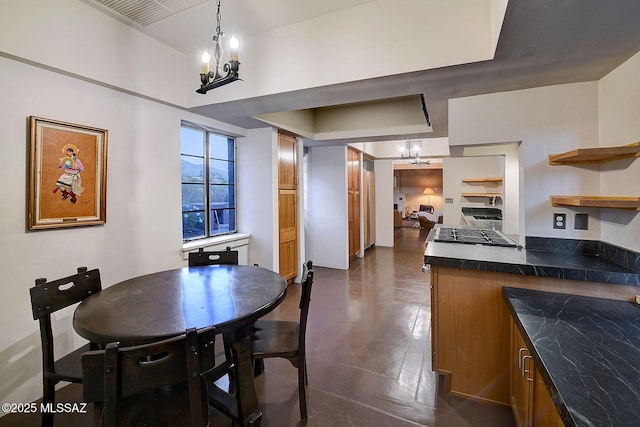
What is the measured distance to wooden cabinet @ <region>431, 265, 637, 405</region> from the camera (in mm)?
1811

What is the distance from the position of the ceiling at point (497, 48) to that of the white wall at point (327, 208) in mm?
2448

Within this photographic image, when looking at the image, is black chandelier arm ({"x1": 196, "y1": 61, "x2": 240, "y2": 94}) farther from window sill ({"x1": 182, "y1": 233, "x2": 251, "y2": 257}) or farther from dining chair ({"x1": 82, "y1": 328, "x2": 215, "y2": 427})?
window sill ({"x1": 182, "y1": 233, "x2": 251, "y2": 257})

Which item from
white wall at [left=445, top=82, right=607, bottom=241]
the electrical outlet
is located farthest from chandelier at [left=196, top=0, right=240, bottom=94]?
the electrical outlet

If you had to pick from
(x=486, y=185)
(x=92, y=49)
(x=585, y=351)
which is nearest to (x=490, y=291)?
(x=585, y=351)

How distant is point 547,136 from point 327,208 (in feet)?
12.3

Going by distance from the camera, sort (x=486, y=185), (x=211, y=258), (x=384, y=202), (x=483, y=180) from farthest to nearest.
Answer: (x=384, y=202) → (x=486, y=185) → (x=483, y=180) → (x=211, y=258)

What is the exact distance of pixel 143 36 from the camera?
2504 mm

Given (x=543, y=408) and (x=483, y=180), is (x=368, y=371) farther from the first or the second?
(x=483, y=180)

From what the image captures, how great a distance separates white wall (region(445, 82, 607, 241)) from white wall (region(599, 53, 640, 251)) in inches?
2.9

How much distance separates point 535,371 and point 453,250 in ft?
3.37

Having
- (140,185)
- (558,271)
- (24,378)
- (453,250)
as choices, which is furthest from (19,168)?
(558,271)

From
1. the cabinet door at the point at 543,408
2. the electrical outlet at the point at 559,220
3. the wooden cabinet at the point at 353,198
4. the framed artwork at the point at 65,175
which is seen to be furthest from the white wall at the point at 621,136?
the wooden cabinet at the point at 353,198

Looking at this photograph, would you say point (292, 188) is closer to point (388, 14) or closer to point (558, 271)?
point (388, 14)

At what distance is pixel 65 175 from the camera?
2.06 metres
